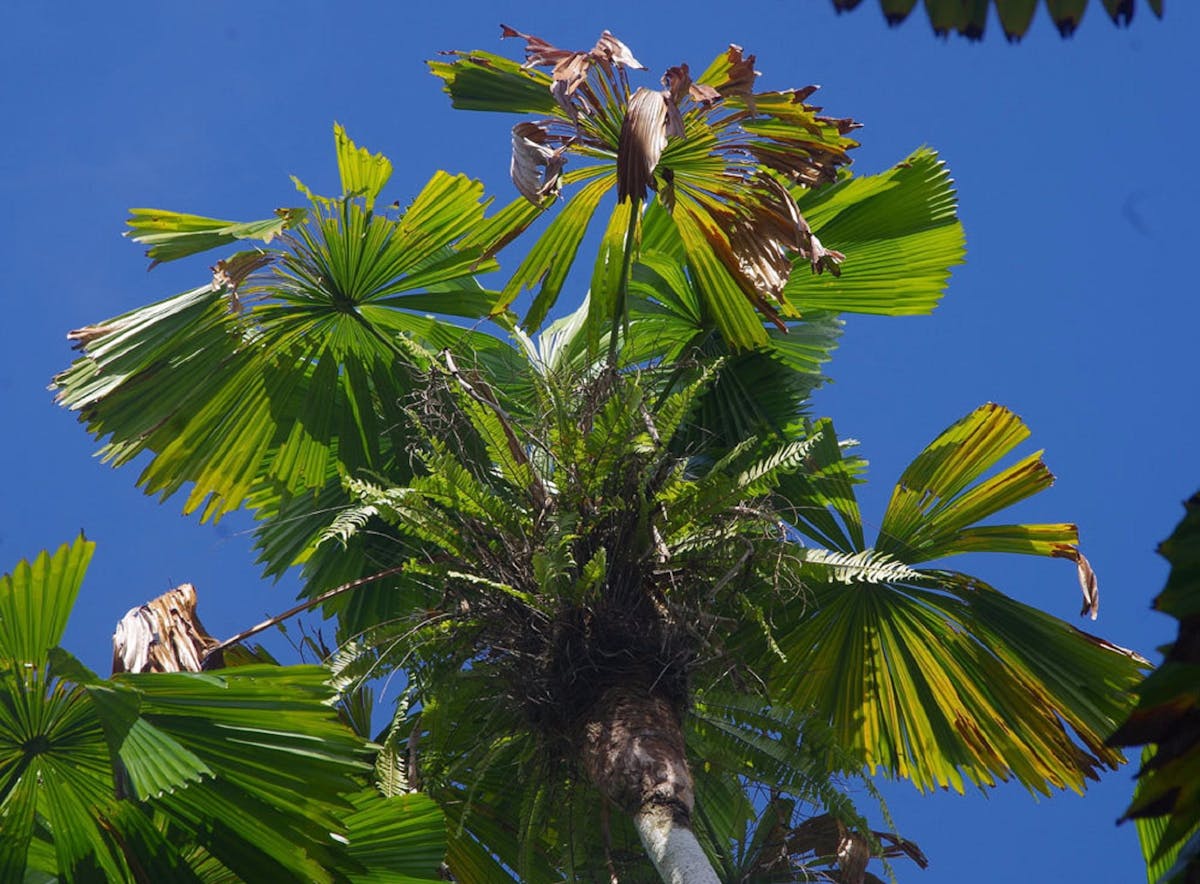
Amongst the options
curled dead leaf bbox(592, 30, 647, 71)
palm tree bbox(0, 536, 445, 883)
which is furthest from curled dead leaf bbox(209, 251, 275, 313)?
palm tree bbox(0, 536, 445, 883)

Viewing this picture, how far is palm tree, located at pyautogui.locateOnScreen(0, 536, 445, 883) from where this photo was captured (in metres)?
3.67

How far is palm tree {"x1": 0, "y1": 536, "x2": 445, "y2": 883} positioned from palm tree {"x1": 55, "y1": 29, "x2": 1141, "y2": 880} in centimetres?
70

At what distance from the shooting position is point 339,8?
6206 centimetres

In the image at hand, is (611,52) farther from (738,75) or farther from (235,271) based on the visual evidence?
(235,271)

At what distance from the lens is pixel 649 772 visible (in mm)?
4012

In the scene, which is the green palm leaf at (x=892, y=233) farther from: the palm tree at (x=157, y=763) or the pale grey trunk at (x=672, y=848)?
the palm tree at (x=157, y=763)

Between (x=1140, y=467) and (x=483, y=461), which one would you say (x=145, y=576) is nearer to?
(x=1140, y=467)

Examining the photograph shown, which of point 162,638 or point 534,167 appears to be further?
point 162,638

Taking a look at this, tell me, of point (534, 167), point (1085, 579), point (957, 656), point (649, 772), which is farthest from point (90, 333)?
point (1085, 579)

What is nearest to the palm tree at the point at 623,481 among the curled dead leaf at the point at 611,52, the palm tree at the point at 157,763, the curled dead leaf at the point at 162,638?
the curled dead leaf at the point at 611,52

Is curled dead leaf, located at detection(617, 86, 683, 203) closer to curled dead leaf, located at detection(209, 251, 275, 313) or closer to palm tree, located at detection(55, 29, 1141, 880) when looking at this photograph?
palm tree, located at detection(55, 29, 1141, 880)

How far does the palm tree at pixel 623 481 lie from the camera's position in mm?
4480

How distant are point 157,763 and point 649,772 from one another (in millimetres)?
1236

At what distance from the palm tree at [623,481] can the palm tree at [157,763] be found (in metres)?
0.70
